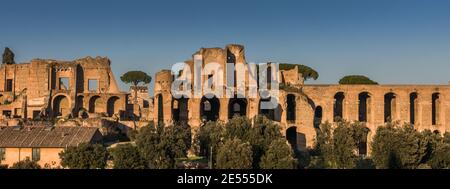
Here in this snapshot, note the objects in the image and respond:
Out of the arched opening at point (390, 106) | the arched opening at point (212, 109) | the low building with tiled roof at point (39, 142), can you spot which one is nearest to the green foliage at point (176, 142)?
the low building with tiled roof at point (39, 142)

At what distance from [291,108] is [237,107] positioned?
566cm

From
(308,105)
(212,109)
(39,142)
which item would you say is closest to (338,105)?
(308,105)

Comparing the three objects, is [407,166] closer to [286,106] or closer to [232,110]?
[286,106]

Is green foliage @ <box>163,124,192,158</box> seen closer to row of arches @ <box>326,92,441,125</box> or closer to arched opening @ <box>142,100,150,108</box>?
row of arches @ <box>326,92,441,125</box>

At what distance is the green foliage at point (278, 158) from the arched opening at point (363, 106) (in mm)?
24971

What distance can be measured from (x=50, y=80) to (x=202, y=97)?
55.6 feet

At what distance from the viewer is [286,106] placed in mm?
48562

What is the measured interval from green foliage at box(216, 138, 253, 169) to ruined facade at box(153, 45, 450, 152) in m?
17.5

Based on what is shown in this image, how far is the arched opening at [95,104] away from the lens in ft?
185

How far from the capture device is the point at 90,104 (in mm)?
56531

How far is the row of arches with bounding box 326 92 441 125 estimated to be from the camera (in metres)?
53.9

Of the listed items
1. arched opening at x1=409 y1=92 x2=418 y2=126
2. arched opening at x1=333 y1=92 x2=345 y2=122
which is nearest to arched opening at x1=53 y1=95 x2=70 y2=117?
arched opening at x1=333 y1=92 x2=345 y2=122
